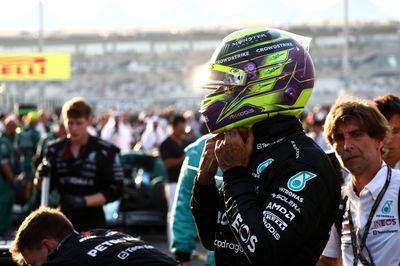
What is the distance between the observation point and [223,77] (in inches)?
96.9

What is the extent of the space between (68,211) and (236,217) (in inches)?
140

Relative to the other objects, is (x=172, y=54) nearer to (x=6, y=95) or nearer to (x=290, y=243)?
(x=6, y=95)

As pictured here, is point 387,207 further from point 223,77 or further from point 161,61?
point 161,61

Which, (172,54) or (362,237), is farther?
(172,54)

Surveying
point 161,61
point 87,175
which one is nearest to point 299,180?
point 87,175

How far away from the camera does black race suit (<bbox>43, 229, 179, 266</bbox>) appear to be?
274cm

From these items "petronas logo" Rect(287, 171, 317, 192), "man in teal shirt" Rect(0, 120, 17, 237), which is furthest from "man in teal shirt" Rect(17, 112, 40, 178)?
"petronas logo" Rect(287, 171, 317, 192)

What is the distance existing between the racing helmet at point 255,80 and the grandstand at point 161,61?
47480 millimetres

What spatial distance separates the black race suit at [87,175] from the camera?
18.7ft

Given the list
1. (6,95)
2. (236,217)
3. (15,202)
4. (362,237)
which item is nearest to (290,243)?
(236,217)

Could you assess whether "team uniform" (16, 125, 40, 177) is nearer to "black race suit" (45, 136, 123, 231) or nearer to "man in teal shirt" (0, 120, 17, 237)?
"man in teal shirt" (0, 120, 17, 237)

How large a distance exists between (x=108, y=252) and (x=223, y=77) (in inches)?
30.5

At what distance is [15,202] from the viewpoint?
40.2ft

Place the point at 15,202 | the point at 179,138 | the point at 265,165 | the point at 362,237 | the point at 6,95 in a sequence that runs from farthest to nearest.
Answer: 1. the point at 6,95
2. the point at 15,202
3. the point at 179,138
4. the point at 362,237
5. the point at 265,165
